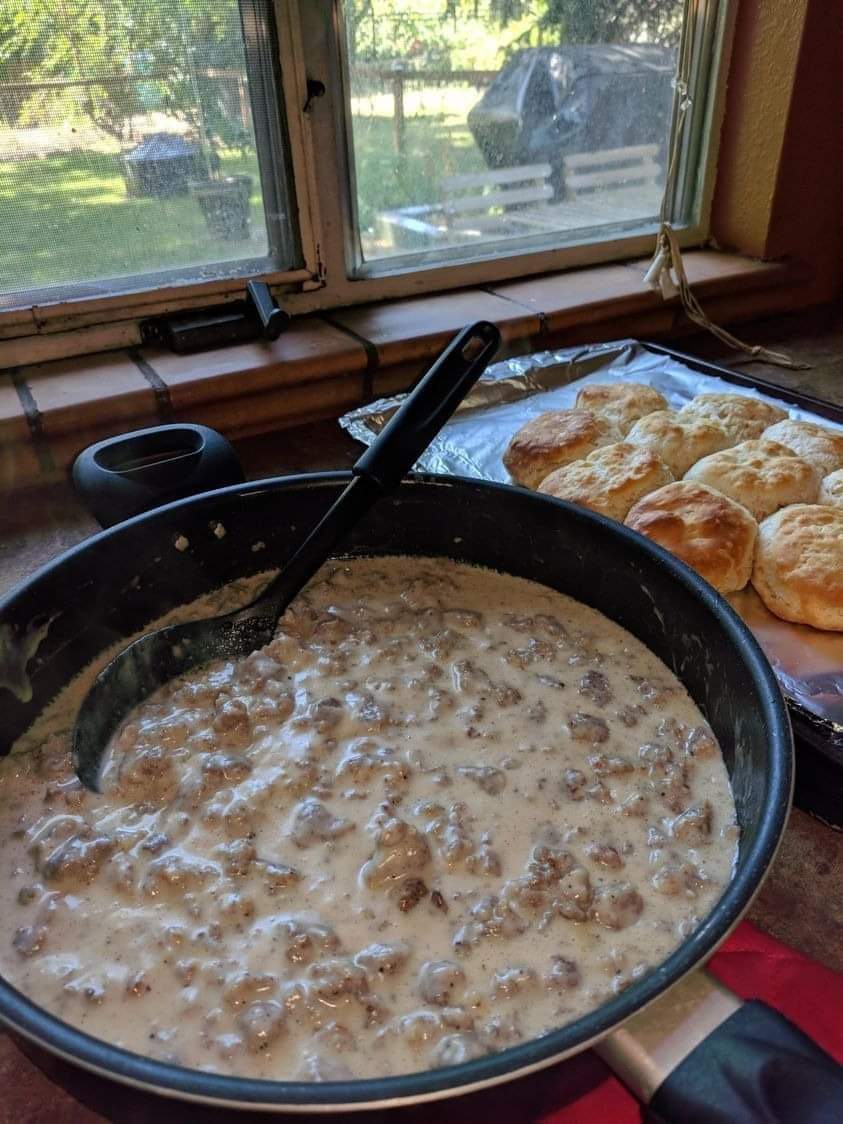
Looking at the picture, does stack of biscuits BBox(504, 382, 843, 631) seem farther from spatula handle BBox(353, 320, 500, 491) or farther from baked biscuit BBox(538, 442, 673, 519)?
spatula handle BBox(353, 320, 500, 491)

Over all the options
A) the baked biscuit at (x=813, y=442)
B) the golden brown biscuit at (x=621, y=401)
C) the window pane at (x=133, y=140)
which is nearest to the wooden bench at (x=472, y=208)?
the window pane at (x=133, y=140)

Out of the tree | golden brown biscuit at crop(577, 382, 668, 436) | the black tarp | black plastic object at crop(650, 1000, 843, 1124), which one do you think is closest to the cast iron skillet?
black plastic object at crop(650, 1000, 843, 1124)

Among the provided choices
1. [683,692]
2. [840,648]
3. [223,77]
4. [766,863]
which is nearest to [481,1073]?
[766,863]

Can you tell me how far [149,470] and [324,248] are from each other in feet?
2.45

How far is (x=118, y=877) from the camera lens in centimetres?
62

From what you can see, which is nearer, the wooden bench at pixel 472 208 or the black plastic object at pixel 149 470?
the black plastic object at pixel 149 470

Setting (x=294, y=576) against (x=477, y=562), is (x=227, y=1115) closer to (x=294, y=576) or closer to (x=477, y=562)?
(x=294, y=576)

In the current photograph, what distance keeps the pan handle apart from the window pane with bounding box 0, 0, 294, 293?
4.27ft

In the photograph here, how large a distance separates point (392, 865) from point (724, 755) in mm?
288

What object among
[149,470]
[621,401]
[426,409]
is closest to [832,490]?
[621,401]

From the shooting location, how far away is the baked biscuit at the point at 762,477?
3.43 feet

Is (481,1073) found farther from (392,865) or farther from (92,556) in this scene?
(92,556)

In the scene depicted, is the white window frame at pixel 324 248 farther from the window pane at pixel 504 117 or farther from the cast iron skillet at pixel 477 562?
the cast iron skillet at pixel 477 562

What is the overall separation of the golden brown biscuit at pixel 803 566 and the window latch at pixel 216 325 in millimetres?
781
